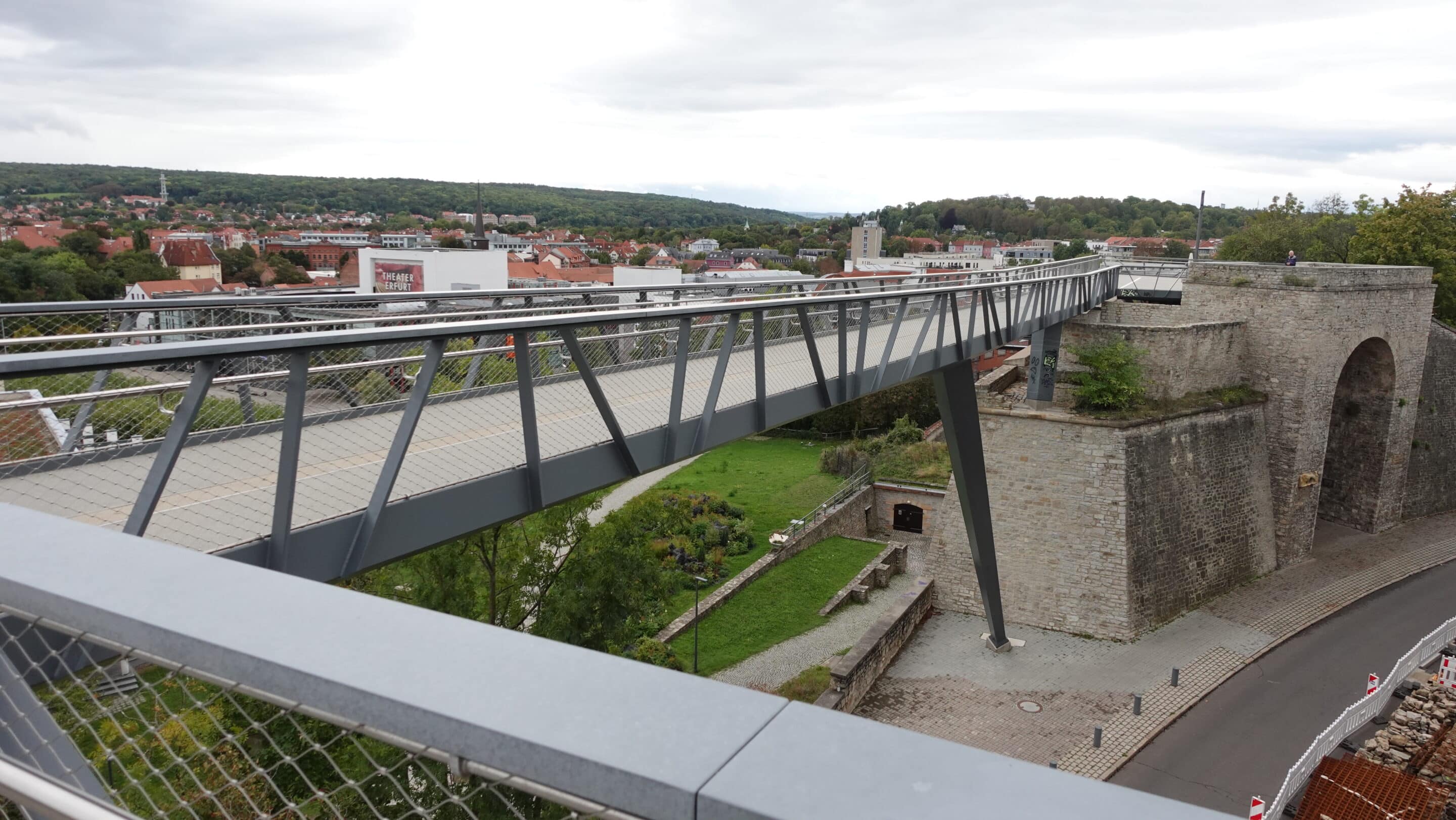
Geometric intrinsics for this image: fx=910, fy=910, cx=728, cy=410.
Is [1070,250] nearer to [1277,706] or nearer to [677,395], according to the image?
[1277,706]

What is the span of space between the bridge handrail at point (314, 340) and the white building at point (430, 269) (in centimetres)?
2779

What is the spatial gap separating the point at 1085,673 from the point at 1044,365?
20.2 ft

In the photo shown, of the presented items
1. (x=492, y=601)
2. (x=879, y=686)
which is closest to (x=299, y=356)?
(x=492, y=601)

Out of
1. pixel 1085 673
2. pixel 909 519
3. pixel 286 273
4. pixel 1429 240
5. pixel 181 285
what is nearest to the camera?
pixel 1085 673

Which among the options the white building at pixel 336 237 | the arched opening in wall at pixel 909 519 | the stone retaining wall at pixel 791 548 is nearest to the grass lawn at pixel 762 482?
the stone retaining wall at pixel 791 548

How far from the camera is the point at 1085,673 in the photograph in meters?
15.7

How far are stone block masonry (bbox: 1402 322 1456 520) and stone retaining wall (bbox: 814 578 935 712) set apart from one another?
606 inches

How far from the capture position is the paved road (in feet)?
41.6

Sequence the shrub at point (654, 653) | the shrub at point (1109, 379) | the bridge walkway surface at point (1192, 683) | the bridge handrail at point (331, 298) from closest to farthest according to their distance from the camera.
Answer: the bridge handrail at point (331, 298) < the bridge walkway surface at point (1192, 683) < the shrub at point (654, 653) < the shrub at point (1109, 379)

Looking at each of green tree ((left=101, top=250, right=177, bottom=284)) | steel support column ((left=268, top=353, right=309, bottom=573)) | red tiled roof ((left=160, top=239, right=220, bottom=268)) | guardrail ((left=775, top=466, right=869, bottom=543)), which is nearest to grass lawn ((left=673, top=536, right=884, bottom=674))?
guardrail ((left=775, top=466, right=869, bottom=543))

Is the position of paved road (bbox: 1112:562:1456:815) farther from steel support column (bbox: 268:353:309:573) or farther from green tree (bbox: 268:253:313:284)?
green tree (bbox: 268:253:313:284)

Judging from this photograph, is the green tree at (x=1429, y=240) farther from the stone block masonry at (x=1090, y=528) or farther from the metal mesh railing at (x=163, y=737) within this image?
the metal mesh railing at (x=163, y=737)

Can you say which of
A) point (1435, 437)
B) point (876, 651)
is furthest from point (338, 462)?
point (1435, 437)

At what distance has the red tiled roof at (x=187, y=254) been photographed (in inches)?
1447
